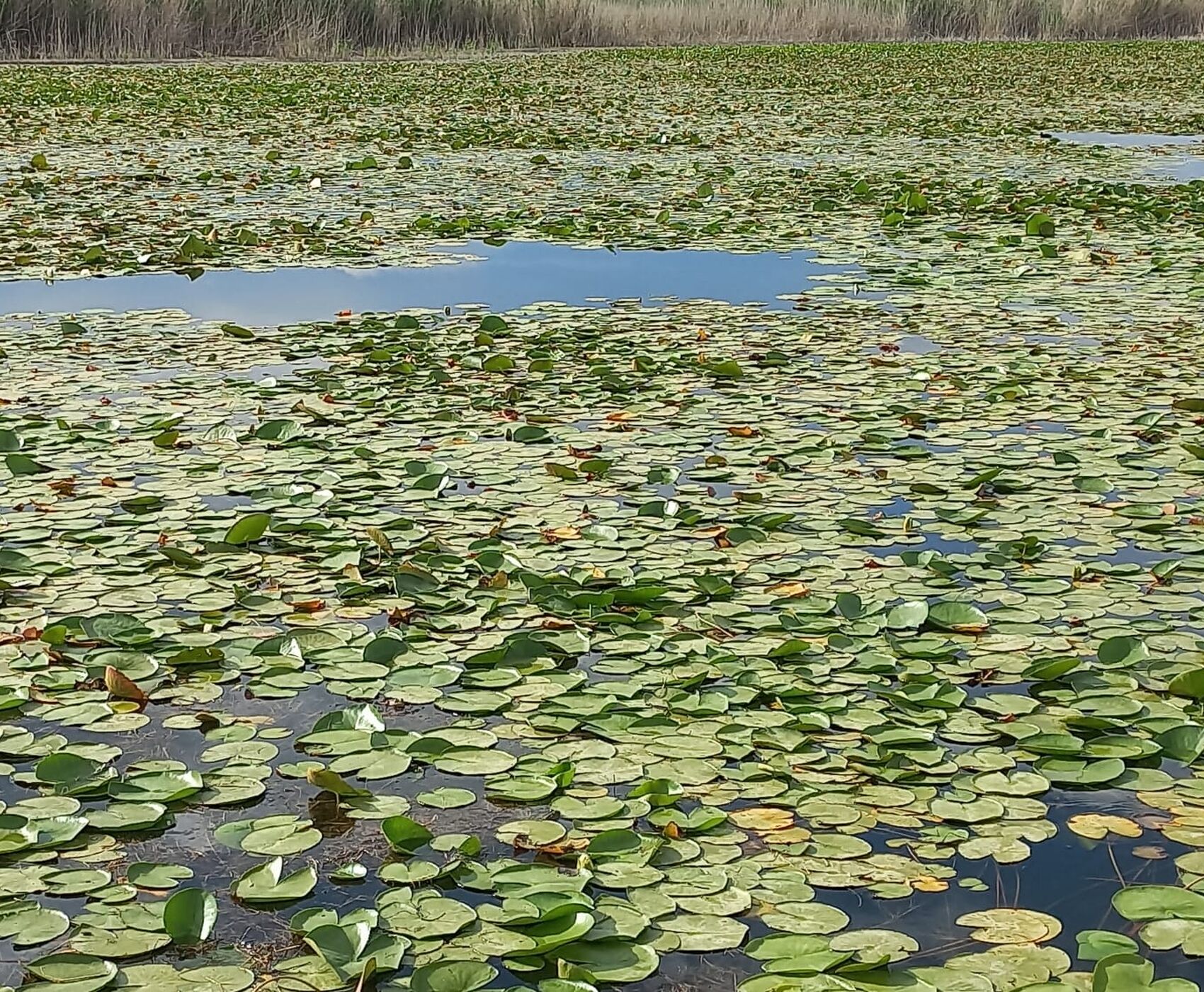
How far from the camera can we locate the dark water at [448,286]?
495 centimetres

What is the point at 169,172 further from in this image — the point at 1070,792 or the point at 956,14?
the point at 956,14

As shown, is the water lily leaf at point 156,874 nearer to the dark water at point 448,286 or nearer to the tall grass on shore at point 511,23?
the dark water at point 448,286

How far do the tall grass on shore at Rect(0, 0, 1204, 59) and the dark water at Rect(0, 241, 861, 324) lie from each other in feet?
34.9

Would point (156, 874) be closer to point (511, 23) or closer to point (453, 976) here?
point (453, 976)

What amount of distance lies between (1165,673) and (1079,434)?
51.5 inches

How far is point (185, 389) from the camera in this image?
151 inches

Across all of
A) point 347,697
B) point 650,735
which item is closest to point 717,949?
point 650,735

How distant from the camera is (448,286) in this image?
5.38 metres

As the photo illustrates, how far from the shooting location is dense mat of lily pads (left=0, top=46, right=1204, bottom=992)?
1.56 meters

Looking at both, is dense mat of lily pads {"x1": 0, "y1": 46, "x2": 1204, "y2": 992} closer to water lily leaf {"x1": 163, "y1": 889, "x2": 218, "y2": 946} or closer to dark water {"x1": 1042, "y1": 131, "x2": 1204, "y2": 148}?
water lily leaf {"x1": 163, "y1": 889, "x2": 218, "y2": 946}

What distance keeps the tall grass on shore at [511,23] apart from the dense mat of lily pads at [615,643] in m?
10.6

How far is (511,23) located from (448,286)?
529 inches

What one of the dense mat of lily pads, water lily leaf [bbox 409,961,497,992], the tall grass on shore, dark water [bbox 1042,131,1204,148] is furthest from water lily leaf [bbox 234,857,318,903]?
the tall grass on shore

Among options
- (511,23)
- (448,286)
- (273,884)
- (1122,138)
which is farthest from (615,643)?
(511,23)
